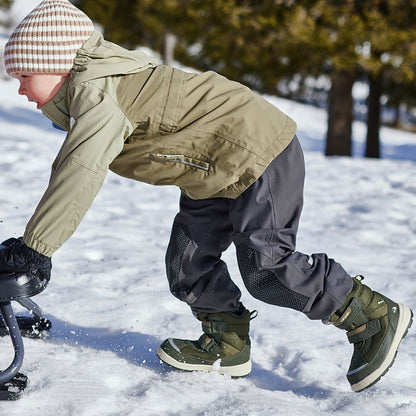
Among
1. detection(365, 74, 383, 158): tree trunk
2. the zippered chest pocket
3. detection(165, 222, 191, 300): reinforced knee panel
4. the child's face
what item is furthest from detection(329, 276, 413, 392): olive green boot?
detection(365, 74, 383, 158): tree trunk

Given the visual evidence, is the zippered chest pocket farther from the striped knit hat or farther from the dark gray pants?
the striped knit hat

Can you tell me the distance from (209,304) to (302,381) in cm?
44

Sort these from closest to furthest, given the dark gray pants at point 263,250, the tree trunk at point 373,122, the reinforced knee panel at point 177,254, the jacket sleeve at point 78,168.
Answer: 1. the jacket sleeve at point 78,168
2. the dark gray pants at point 263,250
3. the reinforced knee panel at point 177,254
4. the tree trunk at point 373,122

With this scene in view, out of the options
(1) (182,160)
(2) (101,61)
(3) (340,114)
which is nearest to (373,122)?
(3) (340,114)

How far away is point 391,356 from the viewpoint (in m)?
2.18

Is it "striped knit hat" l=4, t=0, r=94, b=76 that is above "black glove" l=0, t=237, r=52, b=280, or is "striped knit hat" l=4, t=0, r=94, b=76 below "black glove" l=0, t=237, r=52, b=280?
above

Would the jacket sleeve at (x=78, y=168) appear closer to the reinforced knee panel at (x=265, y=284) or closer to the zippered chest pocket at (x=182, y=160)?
the zippered chest pocket at (x=182, y=160)

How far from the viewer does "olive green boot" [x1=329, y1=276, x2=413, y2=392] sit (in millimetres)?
2145

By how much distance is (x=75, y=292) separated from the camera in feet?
10.1

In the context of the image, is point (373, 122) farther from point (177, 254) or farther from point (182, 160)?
point (182, 160)

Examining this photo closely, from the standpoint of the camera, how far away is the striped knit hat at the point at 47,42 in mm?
1945

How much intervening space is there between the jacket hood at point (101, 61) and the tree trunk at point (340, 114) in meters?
8.83

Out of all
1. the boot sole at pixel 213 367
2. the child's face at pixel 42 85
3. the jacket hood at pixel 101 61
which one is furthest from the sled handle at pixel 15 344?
the jacket hood at pixel 101 61

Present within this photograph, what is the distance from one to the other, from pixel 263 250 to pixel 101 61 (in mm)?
776
